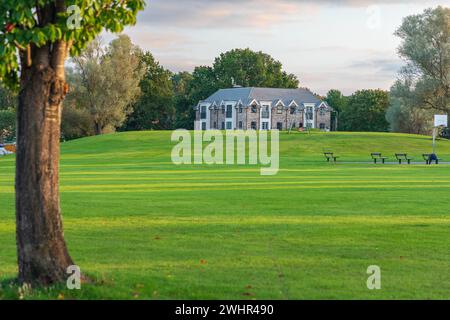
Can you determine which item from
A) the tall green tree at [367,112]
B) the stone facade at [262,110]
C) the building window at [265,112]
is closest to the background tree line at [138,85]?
the stone facade at [262,110]

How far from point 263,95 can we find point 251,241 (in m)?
132

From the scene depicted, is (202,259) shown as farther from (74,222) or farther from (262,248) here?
(74,222)

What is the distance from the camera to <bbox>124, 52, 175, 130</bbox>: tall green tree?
14035cm

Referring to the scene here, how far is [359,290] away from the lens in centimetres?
1096

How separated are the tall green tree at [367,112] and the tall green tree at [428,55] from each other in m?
38.0

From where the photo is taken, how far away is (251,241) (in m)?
15.9

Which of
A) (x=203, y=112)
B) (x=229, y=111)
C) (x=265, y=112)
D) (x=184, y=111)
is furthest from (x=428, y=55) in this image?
(x=184, y=111)

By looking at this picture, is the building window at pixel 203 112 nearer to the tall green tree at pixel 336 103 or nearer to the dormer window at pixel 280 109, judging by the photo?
the dormer window at pixel 280 109

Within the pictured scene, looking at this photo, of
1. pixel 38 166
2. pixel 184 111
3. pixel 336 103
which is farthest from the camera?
pixel 336 103

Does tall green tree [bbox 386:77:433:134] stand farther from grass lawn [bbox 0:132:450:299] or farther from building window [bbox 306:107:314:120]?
grass lawn [bbox 0:132:450:299]

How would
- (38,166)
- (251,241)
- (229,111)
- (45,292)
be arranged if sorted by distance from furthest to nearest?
(229,111), (251,241), (38,166), (45,292)

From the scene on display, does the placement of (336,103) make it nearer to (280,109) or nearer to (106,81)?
(280,109)

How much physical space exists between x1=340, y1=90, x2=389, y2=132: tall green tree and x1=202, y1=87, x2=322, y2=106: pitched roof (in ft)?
26.8

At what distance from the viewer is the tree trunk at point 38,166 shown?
34.2 feet
